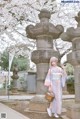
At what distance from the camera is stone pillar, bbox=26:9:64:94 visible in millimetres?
9594

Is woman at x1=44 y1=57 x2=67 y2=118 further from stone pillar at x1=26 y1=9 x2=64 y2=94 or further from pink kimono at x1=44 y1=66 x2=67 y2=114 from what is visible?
stone pillar at x1=26 y1=9 x2=64 y2=94

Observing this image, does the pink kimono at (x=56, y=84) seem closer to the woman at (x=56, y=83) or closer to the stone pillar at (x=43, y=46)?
the woman at (x=56, y=83)

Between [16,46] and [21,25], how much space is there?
343cm

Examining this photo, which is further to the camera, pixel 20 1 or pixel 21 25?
pixel 21 25

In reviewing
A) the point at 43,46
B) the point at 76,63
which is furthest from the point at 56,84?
the point at 43,46

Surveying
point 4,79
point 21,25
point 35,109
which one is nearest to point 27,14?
point 21,25

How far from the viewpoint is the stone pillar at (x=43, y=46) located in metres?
9.59

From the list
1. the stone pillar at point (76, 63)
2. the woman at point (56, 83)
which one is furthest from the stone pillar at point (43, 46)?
the stone pillar at point (76, 63)

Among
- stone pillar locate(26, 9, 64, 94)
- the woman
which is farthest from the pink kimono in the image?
stone pillar locate(26, 9, 64, 94)

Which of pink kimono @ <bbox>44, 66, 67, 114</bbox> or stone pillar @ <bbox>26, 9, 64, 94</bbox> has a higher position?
stone pillar @ <bbox>26, 9, 64, 94</bbox>

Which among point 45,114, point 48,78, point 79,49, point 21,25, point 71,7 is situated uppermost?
point 71,7

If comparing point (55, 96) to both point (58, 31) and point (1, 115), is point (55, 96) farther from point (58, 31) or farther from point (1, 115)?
point (58, 31)

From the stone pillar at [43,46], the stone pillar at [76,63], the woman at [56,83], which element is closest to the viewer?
the stone pillar at [76,63]

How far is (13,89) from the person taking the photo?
24016 millimetres
